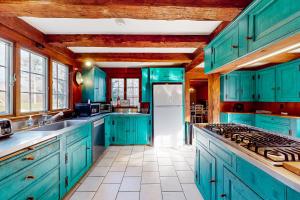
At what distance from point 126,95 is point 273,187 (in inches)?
194

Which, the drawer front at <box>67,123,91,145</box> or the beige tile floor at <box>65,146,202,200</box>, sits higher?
the drawer front at <box>67,123,91,145</box>

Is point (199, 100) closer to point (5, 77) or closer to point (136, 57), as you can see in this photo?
point (136, 57)

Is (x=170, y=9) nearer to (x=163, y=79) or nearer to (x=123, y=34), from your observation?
(x=123, y=34)

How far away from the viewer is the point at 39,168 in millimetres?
1672

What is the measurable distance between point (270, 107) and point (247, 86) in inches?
33.7

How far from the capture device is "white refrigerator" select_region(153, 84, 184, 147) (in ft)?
15.2

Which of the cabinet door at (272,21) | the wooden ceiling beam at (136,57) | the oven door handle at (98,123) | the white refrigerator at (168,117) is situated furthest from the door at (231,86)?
the cabinet door at (272,21)

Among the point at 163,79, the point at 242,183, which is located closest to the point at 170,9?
the point at 242,183

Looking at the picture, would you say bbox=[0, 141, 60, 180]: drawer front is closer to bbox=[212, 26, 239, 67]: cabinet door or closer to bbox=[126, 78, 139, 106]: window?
bbox=[212, 26, 239, 67]: cabinet door

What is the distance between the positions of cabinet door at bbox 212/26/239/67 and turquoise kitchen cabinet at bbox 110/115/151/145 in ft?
9.21

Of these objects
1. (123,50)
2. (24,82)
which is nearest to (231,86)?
(123,50)

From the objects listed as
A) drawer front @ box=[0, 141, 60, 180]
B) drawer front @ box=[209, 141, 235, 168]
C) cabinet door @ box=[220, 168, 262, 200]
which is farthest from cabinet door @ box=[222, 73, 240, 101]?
drawer front @ box=[0, 141, 60, 180]

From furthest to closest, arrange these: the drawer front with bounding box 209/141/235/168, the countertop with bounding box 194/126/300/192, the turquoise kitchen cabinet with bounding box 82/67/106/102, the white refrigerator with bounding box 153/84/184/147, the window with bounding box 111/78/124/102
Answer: the window with bounding box 111/78/124/102 → the white refrigerator with bounding box 153/84/184/147 → the turquoise kitchen cabinet with bounding box 82/67/106/102 → the drawer front with bounding box 209/141/235/168 → the countertop with bounding box 194/126/300/192

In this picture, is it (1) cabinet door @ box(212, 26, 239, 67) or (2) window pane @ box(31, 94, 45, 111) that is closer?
(1) cabinet door @ box(212, 26, 239, 67)
